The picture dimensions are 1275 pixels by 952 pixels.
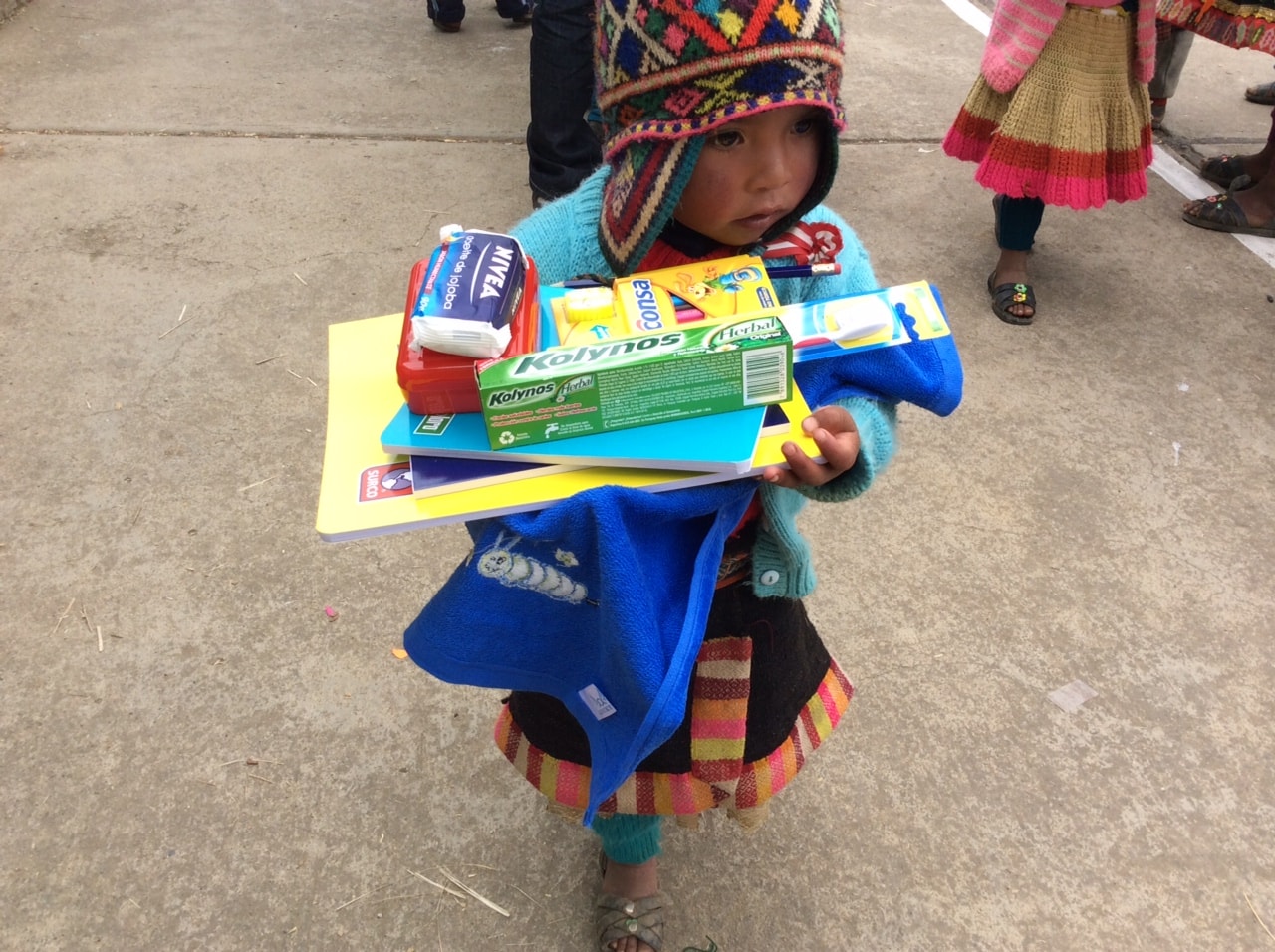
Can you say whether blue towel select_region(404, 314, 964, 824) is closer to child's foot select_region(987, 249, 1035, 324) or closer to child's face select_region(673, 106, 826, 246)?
child's face select_region(673, 106, 826, 246)

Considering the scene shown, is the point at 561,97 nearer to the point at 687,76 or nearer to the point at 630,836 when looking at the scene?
the point at 687,76

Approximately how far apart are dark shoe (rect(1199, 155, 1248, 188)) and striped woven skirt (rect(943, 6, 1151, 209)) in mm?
1324

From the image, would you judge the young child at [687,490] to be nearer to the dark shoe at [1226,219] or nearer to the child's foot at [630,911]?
the child's foot at [630,911]

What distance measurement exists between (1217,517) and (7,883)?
287cm

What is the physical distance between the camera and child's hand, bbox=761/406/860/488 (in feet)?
3.24

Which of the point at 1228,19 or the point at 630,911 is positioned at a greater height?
the point at 1228,19

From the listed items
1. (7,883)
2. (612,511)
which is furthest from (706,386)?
(7,883)

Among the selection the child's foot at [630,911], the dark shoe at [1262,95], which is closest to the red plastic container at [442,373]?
the child's foot at [630,911]

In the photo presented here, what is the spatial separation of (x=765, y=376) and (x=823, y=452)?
0.11m

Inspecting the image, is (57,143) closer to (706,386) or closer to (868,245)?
(868,245)

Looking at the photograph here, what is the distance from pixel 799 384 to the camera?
1141 millimetres

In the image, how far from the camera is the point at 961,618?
88.0 inches

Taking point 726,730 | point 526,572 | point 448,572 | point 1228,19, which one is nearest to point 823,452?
point 526,572

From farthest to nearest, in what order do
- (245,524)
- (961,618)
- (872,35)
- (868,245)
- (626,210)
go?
(872,35) → (868,245) → (245,524) → (961,618) → (626,210)
